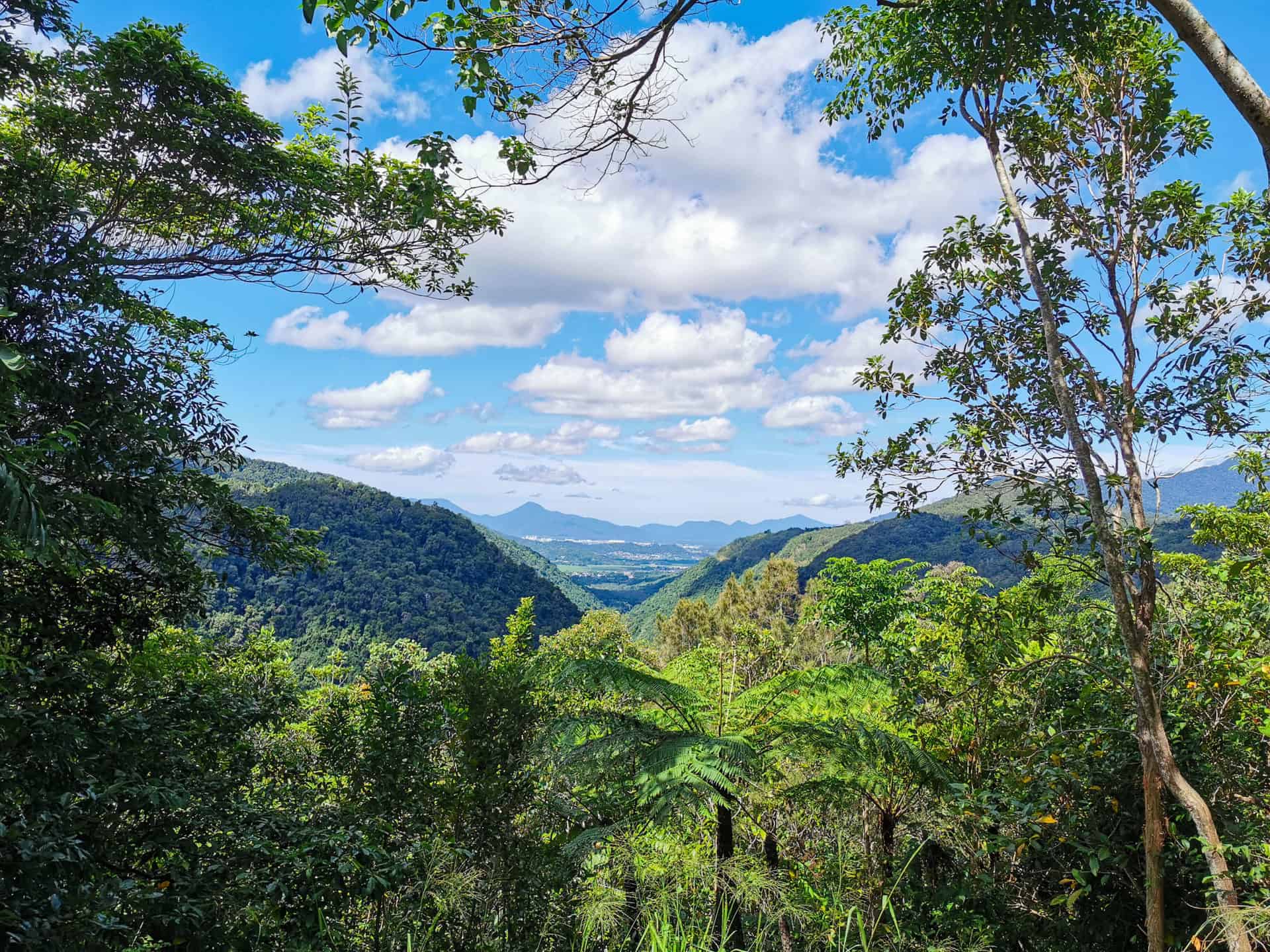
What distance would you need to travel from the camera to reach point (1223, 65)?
161 centimetres

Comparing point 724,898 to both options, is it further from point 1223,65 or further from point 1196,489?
point 1196,489

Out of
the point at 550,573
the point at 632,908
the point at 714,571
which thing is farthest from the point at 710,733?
the point at 550,573

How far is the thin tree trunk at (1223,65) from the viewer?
62.0 inches

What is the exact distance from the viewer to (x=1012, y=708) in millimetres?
3633

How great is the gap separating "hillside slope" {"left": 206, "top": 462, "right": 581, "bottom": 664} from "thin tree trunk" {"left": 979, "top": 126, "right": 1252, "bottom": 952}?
4114 cm

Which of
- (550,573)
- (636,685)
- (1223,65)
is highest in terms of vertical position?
(1223,65)

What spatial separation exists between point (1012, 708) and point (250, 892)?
3.87m

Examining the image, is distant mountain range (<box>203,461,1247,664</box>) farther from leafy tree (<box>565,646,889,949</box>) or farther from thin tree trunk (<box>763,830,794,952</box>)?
thin tree trunk (<box>763,830,794,952</box>)

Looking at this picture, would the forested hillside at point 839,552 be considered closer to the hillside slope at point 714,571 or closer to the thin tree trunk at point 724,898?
the hillside slope at point 714,571

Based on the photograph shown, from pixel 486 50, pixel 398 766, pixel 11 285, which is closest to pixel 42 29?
pixel 11 285

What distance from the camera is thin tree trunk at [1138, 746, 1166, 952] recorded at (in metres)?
2.37

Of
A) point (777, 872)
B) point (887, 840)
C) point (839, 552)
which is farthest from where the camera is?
point (839, 552)

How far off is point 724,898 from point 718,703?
1.67 meters

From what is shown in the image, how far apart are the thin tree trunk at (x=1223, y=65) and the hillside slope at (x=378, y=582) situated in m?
41.9
